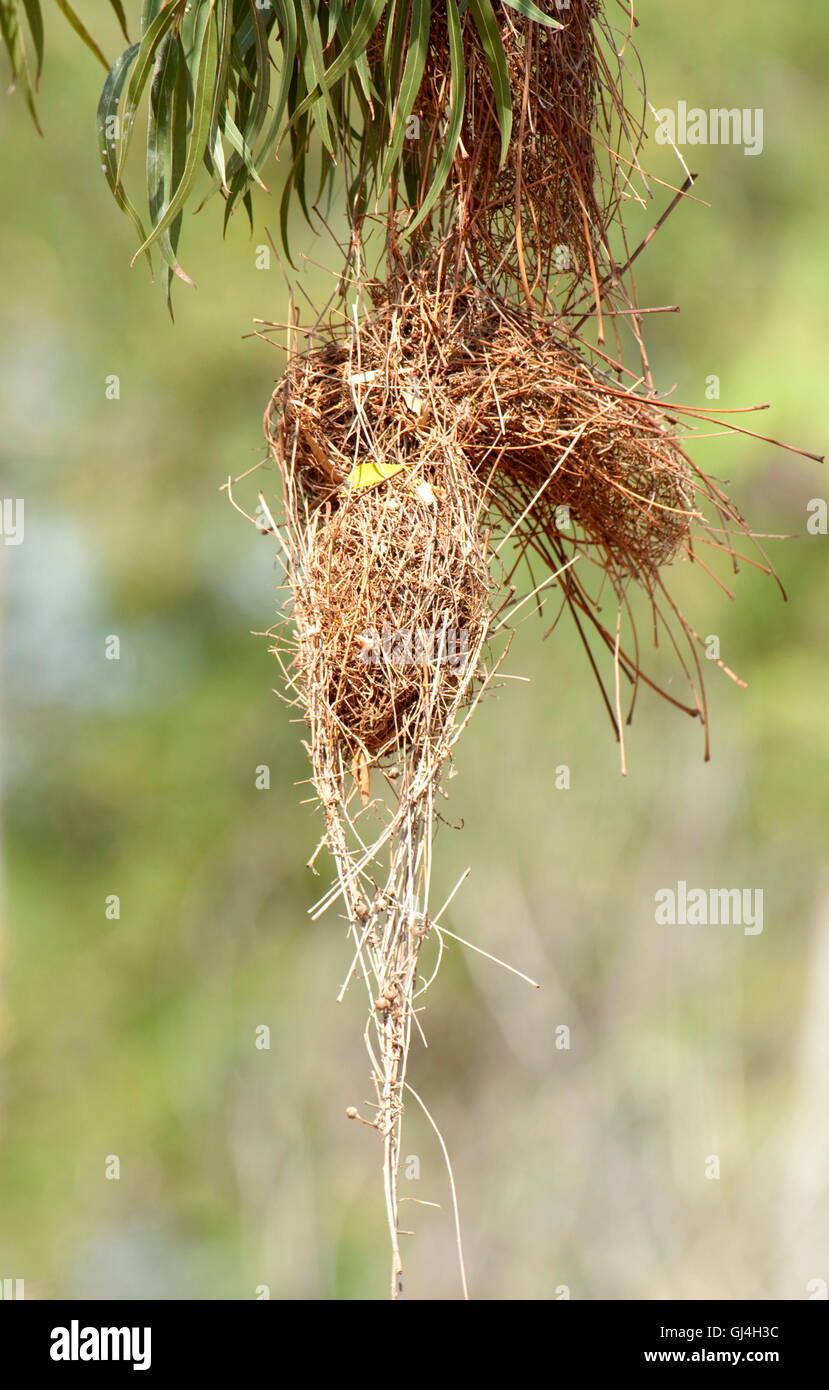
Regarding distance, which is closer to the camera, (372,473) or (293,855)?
(372,473)

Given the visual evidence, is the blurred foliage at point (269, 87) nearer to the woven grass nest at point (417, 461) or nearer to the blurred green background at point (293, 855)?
the woven grass nest at point (417, 461)

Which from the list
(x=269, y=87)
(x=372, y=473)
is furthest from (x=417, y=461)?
(x=269, y=87)

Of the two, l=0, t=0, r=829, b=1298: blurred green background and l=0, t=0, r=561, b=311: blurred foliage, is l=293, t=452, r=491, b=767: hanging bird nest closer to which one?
l=0, t=0, r=561, b=311: blurred foliage

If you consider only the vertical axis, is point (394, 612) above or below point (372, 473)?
below

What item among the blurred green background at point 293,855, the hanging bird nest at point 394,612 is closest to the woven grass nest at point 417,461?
the hanging bird nest at point 394,612

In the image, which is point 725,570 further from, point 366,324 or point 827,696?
point 366,324

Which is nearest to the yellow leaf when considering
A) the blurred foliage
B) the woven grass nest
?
the woven grass nest

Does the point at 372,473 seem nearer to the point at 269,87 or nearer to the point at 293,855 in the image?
the point at 269,87

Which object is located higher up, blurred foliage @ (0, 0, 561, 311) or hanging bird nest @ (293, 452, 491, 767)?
blurred foliage @ (0, 0, 561, 311)

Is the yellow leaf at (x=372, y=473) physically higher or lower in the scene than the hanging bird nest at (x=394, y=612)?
higher
